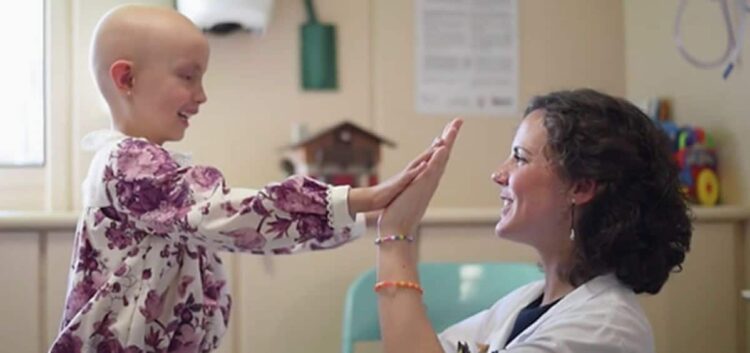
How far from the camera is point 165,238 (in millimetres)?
1039

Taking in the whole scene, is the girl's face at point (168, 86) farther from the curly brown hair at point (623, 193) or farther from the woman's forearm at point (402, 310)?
the curly brown hair at point (623, 193)

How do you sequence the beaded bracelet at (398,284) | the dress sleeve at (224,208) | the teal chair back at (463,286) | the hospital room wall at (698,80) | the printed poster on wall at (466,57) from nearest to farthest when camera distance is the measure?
the dress sleeve at (224,208)
the beaded bracelet at (398,284)
the teal chair back at (463,286)
the hospital room wall at (698,80)
the printed poster on wall at (466,57)

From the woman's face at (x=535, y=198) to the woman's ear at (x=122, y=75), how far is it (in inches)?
22.6

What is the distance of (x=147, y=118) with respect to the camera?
3.53 feet

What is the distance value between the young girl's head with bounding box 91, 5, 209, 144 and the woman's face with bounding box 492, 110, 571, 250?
49 centimetres

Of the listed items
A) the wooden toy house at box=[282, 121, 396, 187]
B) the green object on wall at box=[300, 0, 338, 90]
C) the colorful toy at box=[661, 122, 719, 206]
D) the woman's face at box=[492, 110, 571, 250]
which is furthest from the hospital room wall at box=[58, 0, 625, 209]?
the woman's face at box=[492, 110, 571, 250]

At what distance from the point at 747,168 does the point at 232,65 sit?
4.27 ft

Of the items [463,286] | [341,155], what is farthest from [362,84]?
[463,286]

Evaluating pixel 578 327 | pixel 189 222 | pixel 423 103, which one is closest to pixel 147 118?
pixel 189 222

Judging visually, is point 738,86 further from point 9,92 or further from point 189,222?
point 9,92

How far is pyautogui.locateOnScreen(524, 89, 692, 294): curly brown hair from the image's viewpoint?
103 cm

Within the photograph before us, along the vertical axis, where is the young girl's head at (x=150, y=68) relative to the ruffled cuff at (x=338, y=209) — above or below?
above

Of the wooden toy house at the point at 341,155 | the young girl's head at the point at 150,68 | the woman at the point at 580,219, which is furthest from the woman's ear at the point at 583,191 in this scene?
the wooden toy house at the point at 341,155

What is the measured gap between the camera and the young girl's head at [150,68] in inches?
41.5
